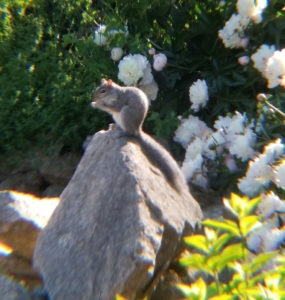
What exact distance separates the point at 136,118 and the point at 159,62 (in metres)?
0.94

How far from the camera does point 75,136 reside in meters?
5.44

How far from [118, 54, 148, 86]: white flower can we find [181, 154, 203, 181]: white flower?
102 centimetres

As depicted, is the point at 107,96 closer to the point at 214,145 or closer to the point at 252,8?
the point at 214,145

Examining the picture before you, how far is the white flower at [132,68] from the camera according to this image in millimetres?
4797

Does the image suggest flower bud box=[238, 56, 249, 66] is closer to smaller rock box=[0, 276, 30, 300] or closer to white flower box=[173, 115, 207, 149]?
white flower box=[173, 115, 207, 149]

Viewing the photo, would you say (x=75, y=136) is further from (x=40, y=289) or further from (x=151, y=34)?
(x=40, y=289)

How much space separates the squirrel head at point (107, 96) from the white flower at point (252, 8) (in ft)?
3.74

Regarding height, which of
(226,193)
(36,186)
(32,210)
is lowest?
(36,186)

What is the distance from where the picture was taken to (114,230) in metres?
3.08

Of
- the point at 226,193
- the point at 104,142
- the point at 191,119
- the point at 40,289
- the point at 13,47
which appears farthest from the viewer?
the point at 13,47

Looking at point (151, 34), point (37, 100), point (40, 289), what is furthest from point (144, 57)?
point (40, 289)

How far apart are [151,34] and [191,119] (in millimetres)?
1029

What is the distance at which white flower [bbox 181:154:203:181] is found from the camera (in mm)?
4156

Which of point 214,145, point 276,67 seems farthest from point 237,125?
point 276,67
